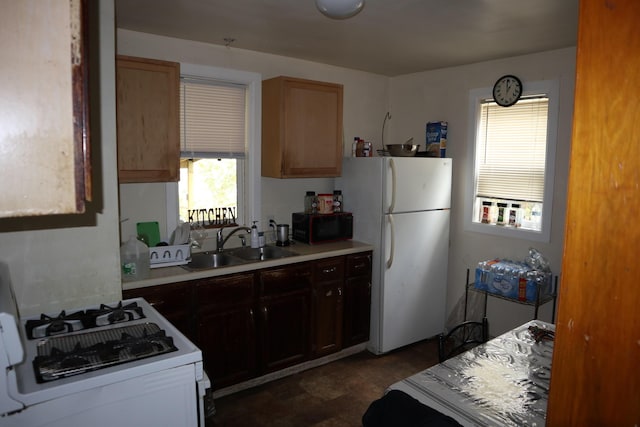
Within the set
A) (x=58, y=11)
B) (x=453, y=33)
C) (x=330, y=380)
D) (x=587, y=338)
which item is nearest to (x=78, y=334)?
(x=58, y=11)

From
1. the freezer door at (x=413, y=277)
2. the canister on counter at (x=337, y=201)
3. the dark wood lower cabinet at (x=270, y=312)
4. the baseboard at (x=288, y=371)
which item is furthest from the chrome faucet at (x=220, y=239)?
the freezer door at (x=413, y=277)

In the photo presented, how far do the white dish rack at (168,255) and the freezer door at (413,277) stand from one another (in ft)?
5.19

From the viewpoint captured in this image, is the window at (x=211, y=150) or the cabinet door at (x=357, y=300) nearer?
the window at (x=211, y=150)

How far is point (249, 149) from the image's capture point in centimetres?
364

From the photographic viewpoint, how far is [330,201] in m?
3.84

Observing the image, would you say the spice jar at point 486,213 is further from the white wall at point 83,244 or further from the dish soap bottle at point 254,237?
the white wall at point 83,244

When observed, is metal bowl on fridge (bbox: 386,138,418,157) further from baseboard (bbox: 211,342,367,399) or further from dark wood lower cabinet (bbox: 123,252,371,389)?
baseboard (bbox: 211,342,367,399)

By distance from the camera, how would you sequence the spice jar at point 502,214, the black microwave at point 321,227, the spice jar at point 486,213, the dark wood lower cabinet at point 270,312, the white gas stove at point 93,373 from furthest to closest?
the spice jar at point 486,213 < the spice jar at point 502,214 < the black microwave at point 321,227 < the dark wood lower cabinet at point 270,312 < the white gas stove at point 93,373

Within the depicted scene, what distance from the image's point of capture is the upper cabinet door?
570mm

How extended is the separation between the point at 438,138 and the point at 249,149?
173 centimetres

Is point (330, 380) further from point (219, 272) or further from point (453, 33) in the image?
point (453, 33)

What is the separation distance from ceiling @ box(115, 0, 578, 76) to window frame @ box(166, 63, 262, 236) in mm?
217

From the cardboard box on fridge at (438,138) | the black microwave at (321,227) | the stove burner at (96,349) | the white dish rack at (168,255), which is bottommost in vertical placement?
the stove burner at (96,349)

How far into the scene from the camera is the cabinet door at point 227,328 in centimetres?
288
